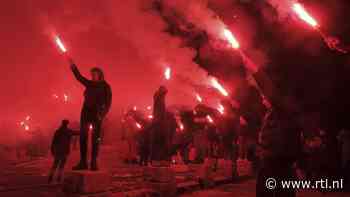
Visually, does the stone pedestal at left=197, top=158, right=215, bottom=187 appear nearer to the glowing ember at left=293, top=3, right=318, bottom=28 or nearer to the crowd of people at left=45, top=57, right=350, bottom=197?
the crowd of people at left=45, top=57, right=350, bottom=197

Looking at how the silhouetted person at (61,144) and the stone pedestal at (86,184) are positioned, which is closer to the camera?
the stone pedestal at (86,184)

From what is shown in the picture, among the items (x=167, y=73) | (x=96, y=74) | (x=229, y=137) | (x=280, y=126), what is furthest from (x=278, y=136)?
(x=229, y=137)

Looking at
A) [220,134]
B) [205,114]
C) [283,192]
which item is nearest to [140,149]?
[205,114]

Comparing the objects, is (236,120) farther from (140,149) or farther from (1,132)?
(1,132)

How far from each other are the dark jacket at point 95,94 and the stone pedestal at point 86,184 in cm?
147

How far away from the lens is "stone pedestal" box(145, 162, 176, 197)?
10.4 meters

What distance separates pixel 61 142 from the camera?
13.7 m

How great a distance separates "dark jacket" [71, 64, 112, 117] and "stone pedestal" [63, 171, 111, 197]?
147cm

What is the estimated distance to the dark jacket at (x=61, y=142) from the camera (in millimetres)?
13641

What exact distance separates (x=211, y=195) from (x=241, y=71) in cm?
2520

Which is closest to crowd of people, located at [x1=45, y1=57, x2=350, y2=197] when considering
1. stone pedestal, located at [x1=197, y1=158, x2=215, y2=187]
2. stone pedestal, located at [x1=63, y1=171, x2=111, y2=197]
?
stone pedestal, located at [x1=63, y1=171, x2=111, y2=197]

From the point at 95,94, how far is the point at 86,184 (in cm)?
204

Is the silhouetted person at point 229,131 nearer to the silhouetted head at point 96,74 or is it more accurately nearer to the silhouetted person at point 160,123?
the silhouetted person at point 160,123

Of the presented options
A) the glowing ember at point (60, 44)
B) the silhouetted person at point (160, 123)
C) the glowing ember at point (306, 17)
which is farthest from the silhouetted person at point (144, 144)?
the glowing ember at point (306, 17)
